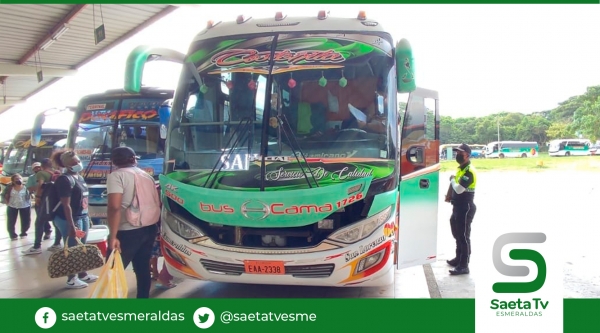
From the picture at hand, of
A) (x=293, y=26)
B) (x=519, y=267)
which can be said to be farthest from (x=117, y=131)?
(x=519, y=267)

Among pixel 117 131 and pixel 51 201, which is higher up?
pixel 117 131

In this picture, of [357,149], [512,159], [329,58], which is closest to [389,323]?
[357,149]

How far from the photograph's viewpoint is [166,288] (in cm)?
554

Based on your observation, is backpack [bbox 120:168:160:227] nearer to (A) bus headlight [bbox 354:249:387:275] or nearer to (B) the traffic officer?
(A) bus headlight [bbox 354:249:387:275]

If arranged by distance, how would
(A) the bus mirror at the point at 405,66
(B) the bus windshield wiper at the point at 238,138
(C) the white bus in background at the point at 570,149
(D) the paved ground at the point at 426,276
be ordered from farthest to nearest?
(C) the white bus in background at the point at 570,149
(D) the paved ground at the point at 426,276
(A) the bus mirror at the point at 405,66
(B) the bus windshield wiper at the point at 238,138

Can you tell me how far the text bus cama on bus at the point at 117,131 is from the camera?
8.79 metres

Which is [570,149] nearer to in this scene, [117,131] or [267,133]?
[117,131]

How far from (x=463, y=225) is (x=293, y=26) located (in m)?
3.19

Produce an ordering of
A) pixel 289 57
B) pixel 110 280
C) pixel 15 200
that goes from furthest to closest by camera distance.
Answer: pixel 15 200 → pixel 289 57 → pixel 110 280

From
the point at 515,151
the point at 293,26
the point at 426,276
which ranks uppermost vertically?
the point at 293,26

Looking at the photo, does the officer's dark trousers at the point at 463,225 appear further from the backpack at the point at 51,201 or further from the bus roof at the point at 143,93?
the bus roof at the point at 143,93

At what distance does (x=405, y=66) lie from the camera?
4707mm

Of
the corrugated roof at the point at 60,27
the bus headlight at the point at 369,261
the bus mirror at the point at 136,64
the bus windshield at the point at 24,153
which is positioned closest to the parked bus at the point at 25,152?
the bus windshield at the point at 24,153

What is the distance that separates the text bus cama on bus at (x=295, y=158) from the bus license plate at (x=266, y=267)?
14 millimetres
